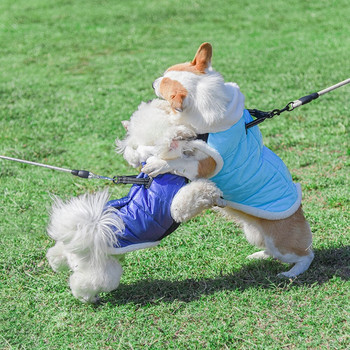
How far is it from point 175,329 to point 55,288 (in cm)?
98

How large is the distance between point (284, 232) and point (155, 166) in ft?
3.21

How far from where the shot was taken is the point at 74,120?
6742mm

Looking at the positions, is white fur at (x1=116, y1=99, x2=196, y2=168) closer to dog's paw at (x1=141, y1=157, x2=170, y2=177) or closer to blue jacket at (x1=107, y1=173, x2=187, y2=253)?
dog's paw at (x1=141, y1=157, x2=170, y2=177)

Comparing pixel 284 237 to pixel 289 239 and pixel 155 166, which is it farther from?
pixel 155 166

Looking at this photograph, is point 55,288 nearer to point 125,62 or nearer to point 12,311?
point 12,311

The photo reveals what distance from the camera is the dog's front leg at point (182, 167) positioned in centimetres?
299

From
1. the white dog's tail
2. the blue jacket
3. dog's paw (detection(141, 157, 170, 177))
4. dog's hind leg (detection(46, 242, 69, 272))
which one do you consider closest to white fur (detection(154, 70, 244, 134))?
dog's paw (detection(141, 157, 170, 177))

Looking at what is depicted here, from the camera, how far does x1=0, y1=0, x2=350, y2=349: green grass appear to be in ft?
10.5

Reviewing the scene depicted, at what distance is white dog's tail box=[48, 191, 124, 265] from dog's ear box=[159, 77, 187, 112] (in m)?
0.73

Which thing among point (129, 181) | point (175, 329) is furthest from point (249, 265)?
point (129, 181)

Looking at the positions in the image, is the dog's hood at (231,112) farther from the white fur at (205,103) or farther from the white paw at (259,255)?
the white paw at (259,255)

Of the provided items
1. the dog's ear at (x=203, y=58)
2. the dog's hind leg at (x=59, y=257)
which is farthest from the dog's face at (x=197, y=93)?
the dog's hind leg at (x=59, y=257)

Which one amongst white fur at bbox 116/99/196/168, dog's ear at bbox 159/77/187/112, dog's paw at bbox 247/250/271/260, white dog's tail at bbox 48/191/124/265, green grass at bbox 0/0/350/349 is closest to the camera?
dog's ear at bbox 159/77/187/112

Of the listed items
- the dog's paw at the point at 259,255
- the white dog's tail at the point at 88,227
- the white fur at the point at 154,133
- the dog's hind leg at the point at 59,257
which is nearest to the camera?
the white fur at the point at 154,133
